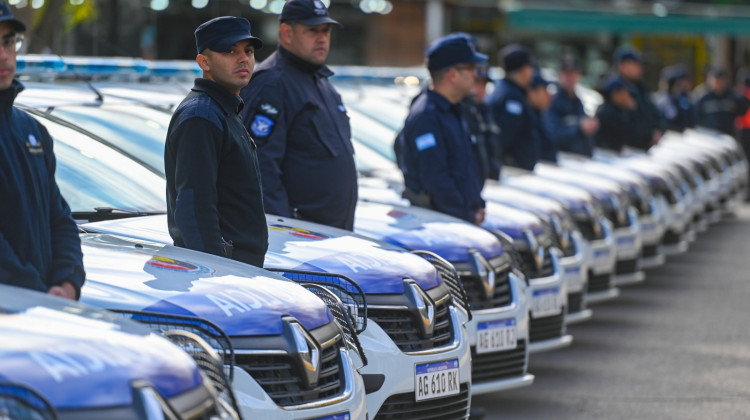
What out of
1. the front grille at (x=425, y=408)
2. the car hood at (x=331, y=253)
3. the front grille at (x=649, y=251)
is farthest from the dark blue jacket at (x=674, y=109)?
the front grille at (x=425, y=408)

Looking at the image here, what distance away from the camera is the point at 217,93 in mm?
5734

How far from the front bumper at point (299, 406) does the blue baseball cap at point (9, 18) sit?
1.22m

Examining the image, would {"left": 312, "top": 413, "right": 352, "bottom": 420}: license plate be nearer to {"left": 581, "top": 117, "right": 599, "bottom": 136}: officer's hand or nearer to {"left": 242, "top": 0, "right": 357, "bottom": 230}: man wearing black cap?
{"left": 242, "top": 0, "right": 357, "bottom": 230}: man wearing black cap

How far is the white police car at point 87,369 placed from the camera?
3256 mm

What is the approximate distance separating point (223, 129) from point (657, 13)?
2984 centimetres

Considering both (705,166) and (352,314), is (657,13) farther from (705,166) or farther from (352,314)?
(352,314)

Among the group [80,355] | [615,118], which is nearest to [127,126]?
[80,355]

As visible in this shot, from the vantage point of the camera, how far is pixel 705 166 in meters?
17.9

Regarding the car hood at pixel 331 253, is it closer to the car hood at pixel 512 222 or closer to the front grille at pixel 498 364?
the front grille at pixel 498 364

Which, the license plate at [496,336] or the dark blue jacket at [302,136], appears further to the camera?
the license plate at [496,336]

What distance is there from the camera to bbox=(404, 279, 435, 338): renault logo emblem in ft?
20.3

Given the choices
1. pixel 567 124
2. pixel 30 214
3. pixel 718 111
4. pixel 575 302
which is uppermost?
pixel 30 214

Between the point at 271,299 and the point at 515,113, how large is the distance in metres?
7.26

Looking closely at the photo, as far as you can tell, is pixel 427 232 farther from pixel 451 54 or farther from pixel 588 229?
pixel 588 229
